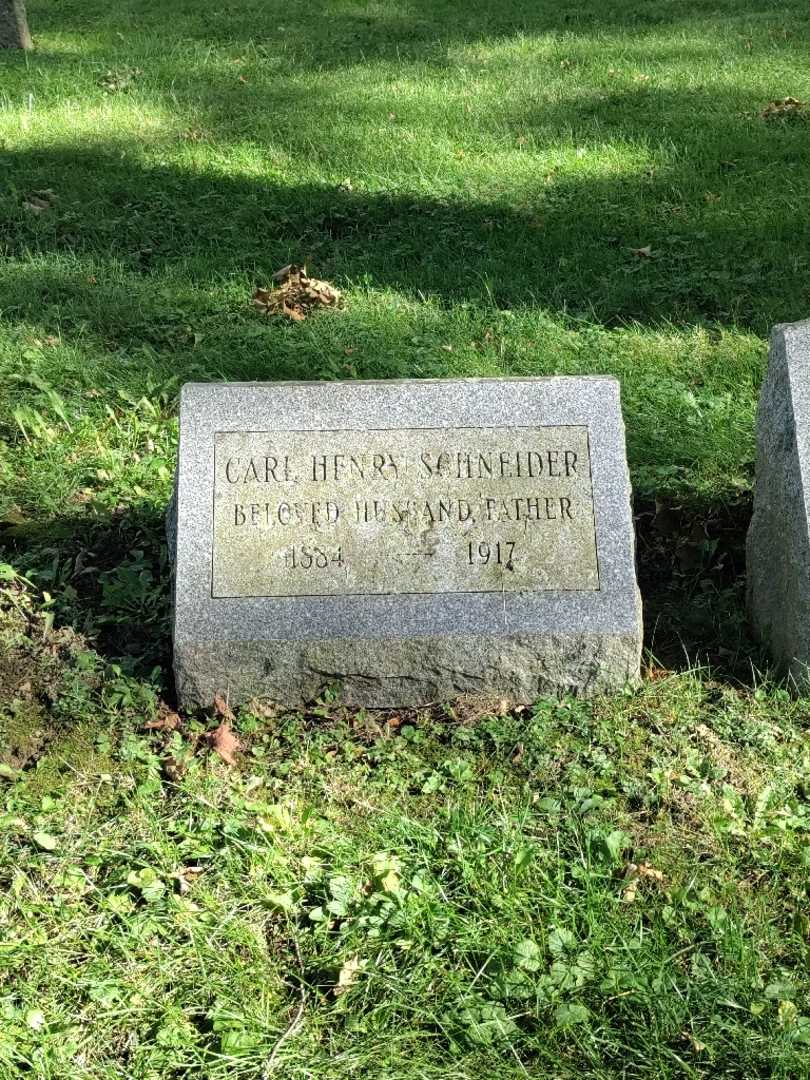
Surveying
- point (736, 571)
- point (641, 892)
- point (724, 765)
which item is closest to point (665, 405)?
point (736, 571)

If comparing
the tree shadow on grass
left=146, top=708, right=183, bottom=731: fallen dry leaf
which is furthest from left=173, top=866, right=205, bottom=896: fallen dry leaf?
the tree shadow on grass

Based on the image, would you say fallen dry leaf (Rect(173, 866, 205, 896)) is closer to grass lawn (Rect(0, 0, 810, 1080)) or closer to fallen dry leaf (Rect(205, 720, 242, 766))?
grass lawn (Rect(0, 0, 810, 1080))

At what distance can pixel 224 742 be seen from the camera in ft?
11.2

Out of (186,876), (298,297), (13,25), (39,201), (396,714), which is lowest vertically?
(396,714)

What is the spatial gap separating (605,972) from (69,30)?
10.5m

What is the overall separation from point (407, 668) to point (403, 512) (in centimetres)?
48

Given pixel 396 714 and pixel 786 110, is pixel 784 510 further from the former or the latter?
pixel 786 110

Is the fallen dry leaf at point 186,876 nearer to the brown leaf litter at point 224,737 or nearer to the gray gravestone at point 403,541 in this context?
the brown leaf litter at point 224,737

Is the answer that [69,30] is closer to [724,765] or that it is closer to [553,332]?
[553,332]

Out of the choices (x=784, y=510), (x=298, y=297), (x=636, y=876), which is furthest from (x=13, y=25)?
(x=636, y=876)

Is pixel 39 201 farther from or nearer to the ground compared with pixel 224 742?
farther from the ground

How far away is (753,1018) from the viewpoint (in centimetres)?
250

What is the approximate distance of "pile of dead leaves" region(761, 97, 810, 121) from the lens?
8320 millimetres

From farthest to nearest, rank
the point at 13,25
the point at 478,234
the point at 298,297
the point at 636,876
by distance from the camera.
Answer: the point at 13,25 → the point at 478,234 → the point at 298,297 → the point at 636,876
